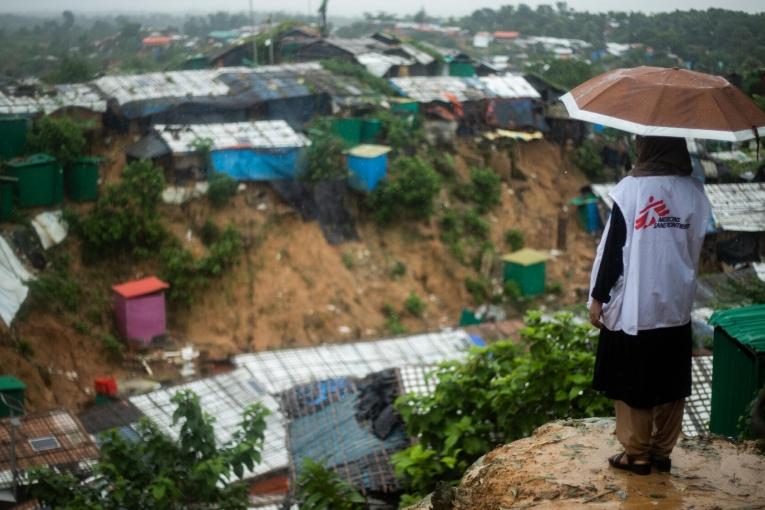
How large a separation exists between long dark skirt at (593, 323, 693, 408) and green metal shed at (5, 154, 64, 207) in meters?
13.8

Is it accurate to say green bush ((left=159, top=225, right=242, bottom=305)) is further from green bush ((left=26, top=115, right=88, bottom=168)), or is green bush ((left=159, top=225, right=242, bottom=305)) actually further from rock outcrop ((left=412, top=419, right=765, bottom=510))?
rock outcrop ((left=412, top=419, right=765, bottom=510))

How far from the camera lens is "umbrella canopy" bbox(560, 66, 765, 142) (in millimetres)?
2912

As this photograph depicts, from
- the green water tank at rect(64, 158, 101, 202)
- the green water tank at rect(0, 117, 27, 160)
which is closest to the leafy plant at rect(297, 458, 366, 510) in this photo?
the green water tank at rect(64, 158, 101, 202)

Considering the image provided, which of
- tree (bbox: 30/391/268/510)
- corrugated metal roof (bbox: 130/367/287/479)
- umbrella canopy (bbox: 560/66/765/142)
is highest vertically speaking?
umbrella canopy (bbox: 560/66/765/142)

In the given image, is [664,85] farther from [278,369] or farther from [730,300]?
[278,369]

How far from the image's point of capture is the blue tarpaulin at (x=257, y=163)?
16641 millimetres

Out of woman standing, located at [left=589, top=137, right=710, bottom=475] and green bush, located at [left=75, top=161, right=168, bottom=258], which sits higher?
woman standing, located at [left=589, top=137, right=710, bottom=475]

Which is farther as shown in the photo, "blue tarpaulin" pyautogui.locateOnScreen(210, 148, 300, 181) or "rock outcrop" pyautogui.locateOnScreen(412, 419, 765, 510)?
"blue tarpaulin" pyautogui.locateOnScreen(210, 148, 300, 181)

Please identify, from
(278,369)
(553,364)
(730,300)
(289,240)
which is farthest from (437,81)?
(553,364)

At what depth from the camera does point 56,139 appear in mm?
15406

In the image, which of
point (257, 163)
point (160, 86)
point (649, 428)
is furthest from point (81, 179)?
point (649, 428)

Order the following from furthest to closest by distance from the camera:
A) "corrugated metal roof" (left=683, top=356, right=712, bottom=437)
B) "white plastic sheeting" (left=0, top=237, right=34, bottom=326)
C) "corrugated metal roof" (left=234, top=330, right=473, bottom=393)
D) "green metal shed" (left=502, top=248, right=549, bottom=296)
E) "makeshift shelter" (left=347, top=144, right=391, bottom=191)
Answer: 1. "makeshift shelter" (left=347, top=144, right=391, bottom=191)
2. "green metal shed" (left=502, top=248, right=549, bottom=296)
3. "white plastic sheeting" (left=0, top=237, right=34, bottom=326)
4. "corrugated metal roof" (left=234, top=330, right=473, bottom=393)
5. "corrugated metal roof" (left=683, top=356, right=712, bottom=437)

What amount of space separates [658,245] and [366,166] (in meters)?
15.4

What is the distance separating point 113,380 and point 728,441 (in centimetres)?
1139
